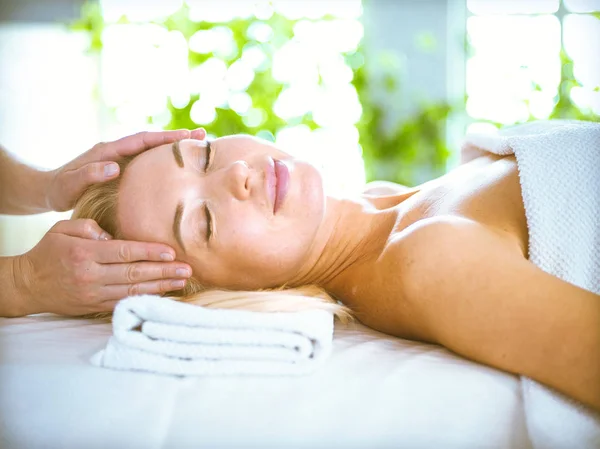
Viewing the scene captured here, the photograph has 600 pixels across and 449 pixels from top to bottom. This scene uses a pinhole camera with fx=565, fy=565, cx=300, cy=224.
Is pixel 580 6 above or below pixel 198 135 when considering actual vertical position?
above

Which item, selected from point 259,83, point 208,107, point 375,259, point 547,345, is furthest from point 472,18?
point 547,345

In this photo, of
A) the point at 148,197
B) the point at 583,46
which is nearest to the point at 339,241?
the point at 148,197

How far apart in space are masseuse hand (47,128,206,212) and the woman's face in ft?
0.30

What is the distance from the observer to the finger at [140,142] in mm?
1537

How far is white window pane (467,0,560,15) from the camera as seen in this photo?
11.3ft

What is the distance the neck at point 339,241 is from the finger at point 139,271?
340mm

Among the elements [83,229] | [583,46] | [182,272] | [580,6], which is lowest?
[182,272]

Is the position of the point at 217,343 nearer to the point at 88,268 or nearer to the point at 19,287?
the point at 88,268

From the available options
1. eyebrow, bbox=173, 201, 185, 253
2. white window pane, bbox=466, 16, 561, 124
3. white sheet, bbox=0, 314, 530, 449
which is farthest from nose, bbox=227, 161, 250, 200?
white window pane, bbox=466, 16, 561, 124

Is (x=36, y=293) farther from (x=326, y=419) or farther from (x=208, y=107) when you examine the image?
(x=208, y=107)

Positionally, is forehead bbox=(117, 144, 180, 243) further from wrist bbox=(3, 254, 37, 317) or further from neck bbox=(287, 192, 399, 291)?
neck bbox=(287, 192, 399, 291)

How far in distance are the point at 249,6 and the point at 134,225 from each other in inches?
Result: 101

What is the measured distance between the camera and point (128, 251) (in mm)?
1311

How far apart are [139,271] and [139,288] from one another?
49 mm
